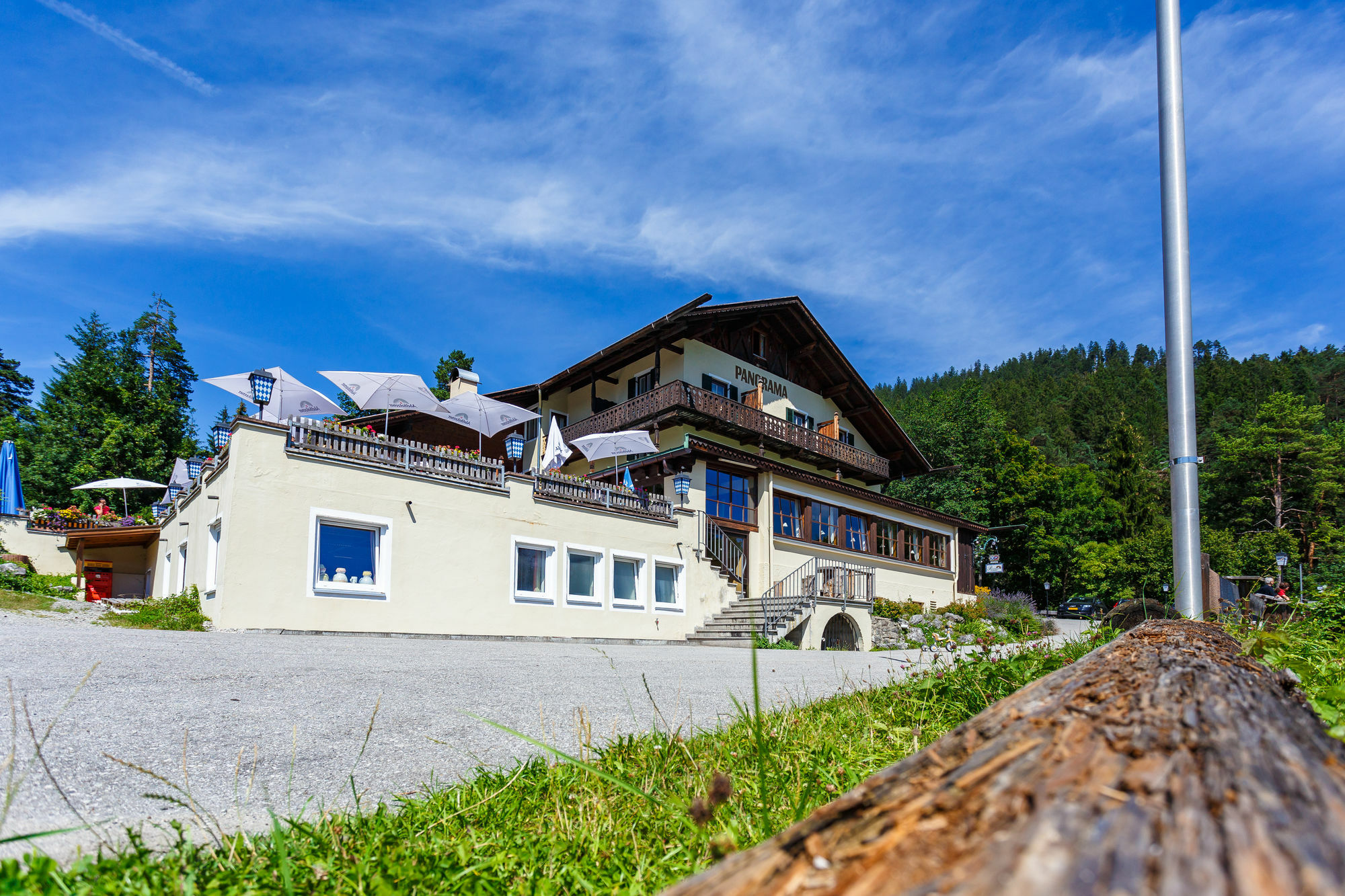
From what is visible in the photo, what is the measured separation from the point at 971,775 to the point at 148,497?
3898 centimetres

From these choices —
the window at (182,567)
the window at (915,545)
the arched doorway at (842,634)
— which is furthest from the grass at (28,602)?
the window at (915,545)

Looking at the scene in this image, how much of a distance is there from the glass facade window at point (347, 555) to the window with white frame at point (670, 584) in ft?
20.6

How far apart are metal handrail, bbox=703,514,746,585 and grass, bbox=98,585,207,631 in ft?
34.6

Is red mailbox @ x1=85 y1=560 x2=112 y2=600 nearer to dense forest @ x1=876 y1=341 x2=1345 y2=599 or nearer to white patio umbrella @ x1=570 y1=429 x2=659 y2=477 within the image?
white patio umbrella @ x1=570 y1=429 x2=659 y2=477

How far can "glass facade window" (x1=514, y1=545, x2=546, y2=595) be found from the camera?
49.8ft

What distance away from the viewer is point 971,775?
933 mm

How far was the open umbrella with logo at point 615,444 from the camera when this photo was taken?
18375 mm

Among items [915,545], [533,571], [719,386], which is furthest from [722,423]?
[915,545]

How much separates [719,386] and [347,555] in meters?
13.0

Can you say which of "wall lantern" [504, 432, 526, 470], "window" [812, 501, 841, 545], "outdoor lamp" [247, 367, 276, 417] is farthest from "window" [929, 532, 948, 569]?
"outdoor lamp" [247, 367, 276, 417]

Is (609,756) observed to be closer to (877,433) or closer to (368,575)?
(368,575)

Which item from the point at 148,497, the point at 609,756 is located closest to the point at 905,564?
the point at 609,756

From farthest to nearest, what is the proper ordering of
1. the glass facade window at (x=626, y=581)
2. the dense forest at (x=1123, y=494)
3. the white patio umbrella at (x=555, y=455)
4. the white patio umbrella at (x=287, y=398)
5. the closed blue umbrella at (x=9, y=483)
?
the dense forest at (x=1123, y=494)
the closed blue umbrella at (x=9, y=483)
the white patio umbrella at (x=555, y=455)
the glass facade window at (x=626, y=581)
the white patio umbrella at (x=287, y=398)

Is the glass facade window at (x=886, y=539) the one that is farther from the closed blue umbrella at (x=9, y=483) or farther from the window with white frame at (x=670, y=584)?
the closed blue umbrella at (x=9, y=483)
